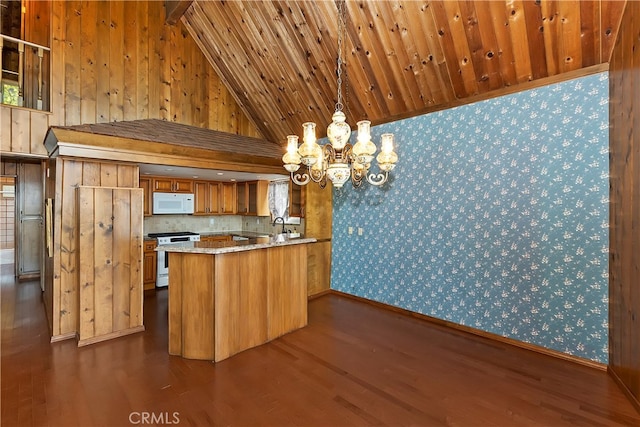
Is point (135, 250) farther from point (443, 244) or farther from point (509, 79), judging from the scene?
point (509, 79)

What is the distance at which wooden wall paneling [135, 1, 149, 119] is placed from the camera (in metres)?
4.38

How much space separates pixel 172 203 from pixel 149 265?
3.79 ft

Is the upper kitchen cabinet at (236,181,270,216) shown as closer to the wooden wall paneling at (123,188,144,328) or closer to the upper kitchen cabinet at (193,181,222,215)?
the upper kitchen cabinet at (193,181,222,215)

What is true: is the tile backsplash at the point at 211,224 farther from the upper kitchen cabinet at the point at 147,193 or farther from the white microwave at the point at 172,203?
the white microwave at the point at 172,203

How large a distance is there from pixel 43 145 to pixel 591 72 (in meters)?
6.25

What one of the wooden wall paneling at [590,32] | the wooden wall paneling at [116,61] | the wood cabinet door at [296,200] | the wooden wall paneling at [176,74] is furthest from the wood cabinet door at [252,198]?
the wooden wall paneling at [590,32]

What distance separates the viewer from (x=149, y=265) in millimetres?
4992

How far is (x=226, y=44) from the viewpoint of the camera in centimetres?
453

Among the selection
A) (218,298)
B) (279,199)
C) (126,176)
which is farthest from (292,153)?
(279,199)

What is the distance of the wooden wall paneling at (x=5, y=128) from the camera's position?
3.63 meters

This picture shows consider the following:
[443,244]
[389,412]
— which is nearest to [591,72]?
[443,244]

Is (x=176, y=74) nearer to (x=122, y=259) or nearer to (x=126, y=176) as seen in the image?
(x=126, y=176)

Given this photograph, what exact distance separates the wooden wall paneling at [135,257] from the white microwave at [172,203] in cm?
188

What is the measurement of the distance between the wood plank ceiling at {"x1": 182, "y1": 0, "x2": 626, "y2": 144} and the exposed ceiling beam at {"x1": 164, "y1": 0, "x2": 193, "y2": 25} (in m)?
0.12
